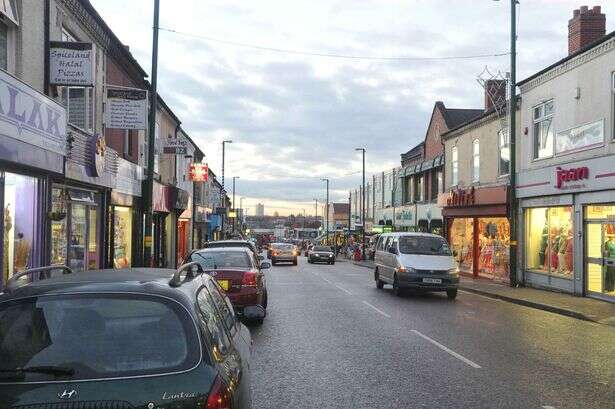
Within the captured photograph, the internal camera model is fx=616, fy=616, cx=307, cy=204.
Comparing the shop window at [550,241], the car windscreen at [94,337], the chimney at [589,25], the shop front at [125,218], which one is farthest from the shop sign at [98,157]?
the chimney at [589,25]

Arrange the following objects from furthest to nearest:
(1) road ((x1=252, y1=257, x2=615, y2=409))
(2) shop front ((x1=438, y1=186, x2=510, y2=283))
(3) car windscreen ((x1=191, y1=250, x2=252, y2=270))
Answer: (2) shop front ((x1=438, y1=186, x2=510, y2=283))
(3) car windscreen ((x1=191, y1=250, x2=252, y2=270))
(1) road ((x1=252, y1=257, x2=615, y2=409))

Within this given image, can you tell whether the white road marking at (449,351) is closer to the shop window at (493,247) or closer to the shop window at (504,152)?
the shop window at (493,247)

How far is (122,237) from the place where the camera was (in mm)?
20578

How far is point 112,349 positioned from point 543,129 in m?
21.0

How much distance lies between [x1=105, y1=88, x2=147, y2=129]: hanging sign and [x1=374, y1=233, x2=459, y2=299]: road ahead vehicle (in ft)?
27.5

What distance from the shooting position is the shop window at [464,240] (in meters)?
29.7

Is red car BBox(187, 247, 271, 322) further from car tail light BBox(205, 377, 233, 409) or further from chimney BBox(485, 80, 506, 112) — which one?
chimney BBox(485, 80, 506, 112)

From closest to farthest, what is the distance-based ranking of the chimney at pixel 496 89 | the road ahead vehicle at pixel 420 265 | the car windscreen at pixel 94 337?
the car windscreen at pixel 94 337
the road ahead vehicle at pixel 420 265
the chimney at pixel 496 89

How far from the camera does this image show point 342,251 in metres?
73.6

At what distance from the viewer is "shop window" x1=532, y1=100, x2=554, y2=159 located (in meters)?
21.2

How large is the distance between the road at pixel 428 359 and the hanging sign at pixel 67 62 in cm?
635

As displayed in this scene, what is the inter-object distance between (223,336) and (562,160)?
18415 millimetres

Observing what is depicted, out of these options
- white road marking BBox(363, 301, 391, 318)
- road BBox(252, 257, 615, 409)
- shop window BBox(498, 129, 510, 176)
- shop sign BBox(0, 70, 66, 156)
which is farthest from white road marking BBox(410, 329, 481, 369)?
shop window BBox(498, 129, 510, 176)

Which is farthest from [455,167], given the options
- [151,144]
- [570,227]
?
[151,144]
